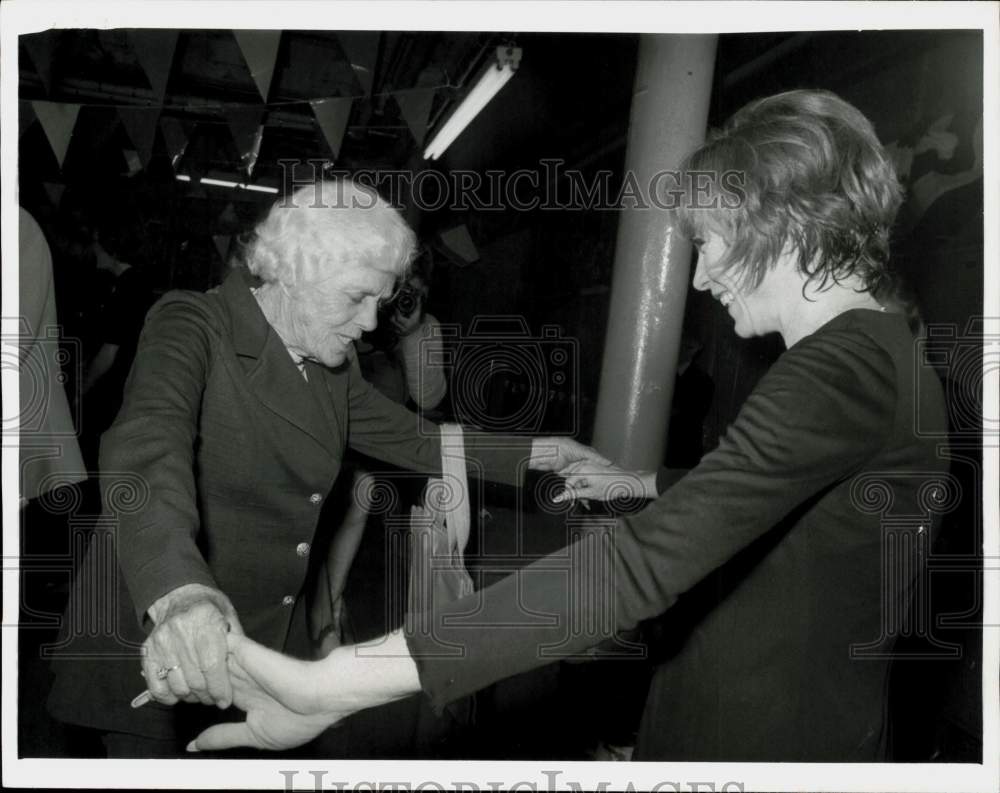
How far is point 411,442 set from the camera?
3.02 feet

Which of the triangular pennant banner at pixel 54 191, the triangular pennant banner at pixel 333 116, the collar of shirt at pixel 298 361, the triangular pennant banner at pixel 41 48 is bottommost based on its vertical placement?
the collar of shirt at pixel 298 361

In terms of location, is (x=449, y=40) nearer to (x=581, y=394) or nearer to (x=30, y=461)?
(x=581, y=394)

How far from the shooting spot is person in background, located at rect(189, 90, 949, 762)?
70cm

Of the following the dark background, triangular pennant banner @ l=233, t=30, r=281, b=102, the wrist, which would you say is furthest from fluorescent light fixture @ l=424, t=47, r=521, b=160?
the wrist

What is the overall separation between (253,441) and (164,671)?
0.27 meters

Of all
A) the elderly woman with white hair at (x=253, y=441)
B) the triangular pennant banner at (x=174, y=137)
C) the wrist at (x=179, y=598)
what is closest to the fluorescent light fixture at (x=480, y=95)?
the elderly woman with white hair at (x=253, y=441)

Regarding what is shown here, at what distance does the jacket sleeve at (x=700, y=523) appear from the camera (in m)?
0.69

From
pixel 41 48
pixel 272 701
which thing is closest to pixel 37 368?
pixel 41 48

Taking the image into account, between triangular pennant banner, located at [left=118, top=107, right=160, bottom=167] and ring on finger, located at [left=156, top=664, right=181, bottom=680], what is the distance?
0.59 meters

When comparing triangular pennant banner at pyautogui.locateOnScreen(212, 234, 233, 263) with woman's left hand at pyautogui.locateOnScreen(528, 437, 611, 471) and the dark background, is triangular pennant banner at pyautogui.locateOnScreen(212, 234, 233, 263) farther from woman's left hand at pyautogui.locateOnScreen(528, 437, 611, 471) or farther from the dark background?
woman's left hand at pyautogui.locateOnScreen(528, 437, 611, 471)

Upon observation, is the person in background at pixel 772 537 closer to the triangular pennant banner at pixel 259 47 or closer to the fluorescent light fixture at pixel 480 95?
the fluorescent light fixture at pixel 480 95

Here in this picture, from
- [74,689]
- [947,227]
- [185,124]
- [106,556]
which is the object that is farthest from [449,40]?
[74,689]

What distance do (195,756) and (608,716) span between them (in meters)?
0.51

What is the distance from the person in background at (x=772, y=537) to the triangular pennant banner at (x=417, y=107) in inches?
12.5
